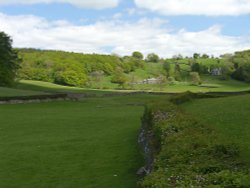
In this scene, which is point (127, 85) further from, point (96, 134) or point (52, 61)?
point (96, 134)

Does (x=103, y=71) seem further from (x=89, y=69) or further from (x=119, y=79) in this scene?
(x=119, y=79)

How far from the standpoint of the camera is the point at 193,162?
7.78m

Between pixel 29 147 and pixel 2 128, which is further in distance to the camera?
pixel 2 128

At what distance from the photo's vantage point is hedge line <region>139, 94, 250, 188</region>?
6197 mm

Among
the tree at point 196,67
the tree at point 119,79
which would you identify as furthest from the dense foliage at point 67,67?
the tree at point 196,67

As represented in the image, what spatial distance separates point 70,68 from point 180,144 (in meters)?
149

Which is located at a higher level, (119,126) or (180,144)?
(180,144)

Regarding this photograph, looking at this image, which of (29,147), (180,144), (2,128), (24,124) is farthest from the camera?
(24,124)

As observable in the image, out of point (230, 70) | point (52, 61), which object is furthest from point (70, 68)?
point (230, 70)

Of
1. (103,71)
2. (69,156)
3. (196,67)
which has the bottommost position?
(69,156)

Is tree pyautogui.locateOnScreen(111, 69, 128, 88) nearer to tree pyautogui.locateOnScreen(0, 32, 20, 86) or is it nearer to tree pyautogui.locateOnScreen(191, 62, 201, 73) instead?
tree pyautogui.locateOnScreen(191, 62, 201, 73)

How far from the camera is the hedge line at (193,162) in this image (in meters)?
6.20

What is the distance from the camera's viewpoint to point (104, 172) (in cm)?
1305

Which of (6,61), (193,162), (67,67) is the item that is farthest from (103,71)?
(193,162)
